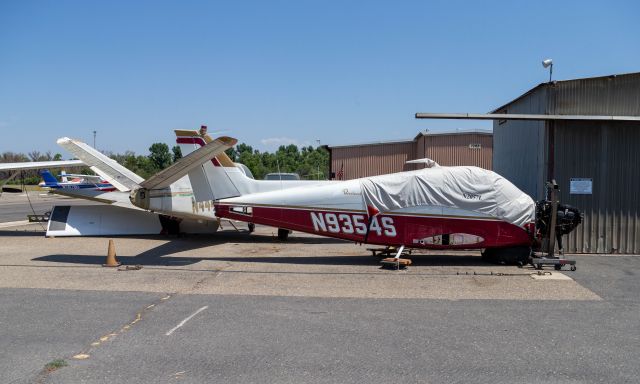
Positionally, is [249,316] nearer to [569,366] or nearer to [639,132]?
[569,366]

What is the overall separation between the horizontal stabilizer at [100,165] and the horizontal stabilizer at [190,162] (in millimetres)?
5253

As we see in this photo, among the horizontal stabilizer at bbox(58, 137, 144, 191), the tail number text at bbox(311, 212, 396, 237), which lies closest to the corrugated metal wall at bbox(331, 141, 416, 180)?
the horizontal stabilizer at bbox(58, 137, 144, 191)

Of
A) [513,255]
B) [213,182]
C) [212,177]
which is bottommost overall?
[513,255]

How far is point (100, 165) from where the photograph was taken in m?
17.5

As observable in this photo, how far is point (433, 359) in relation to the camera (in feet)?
17.7

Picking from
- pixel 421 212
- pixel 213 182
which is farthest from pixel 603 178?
pixel 213 182

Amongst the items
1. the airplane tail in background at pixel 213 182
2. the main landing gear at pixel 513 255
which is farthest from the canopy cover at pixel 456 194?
the airplane tail in background at pixel 213 182

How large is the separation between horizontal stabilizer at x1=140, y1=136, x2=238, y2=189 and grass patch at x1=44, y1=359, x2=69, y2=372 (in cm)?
513

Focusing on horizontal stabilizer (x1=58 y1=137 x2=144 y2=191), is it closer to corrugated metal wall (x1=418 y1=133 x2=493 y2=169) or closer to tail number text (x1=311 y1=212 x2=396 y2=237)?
tail number text (x1=311 y1=212 x2=396 y2=237)

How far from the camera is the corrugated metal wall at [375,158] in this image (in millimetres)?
32625

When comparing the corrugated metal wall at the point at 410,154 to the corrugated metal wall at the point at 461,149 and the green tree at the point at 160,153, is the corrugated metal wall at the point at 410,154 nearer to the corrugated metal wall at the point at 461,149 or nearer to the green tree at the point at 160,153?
the corrugated metal wall at the point at 461,149

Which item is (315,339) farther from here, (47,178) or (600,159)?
(47,178)

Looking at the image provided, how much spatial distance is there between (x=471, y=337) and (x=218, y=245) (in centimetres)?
996

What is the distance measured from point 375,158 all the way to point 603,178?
20.3m
